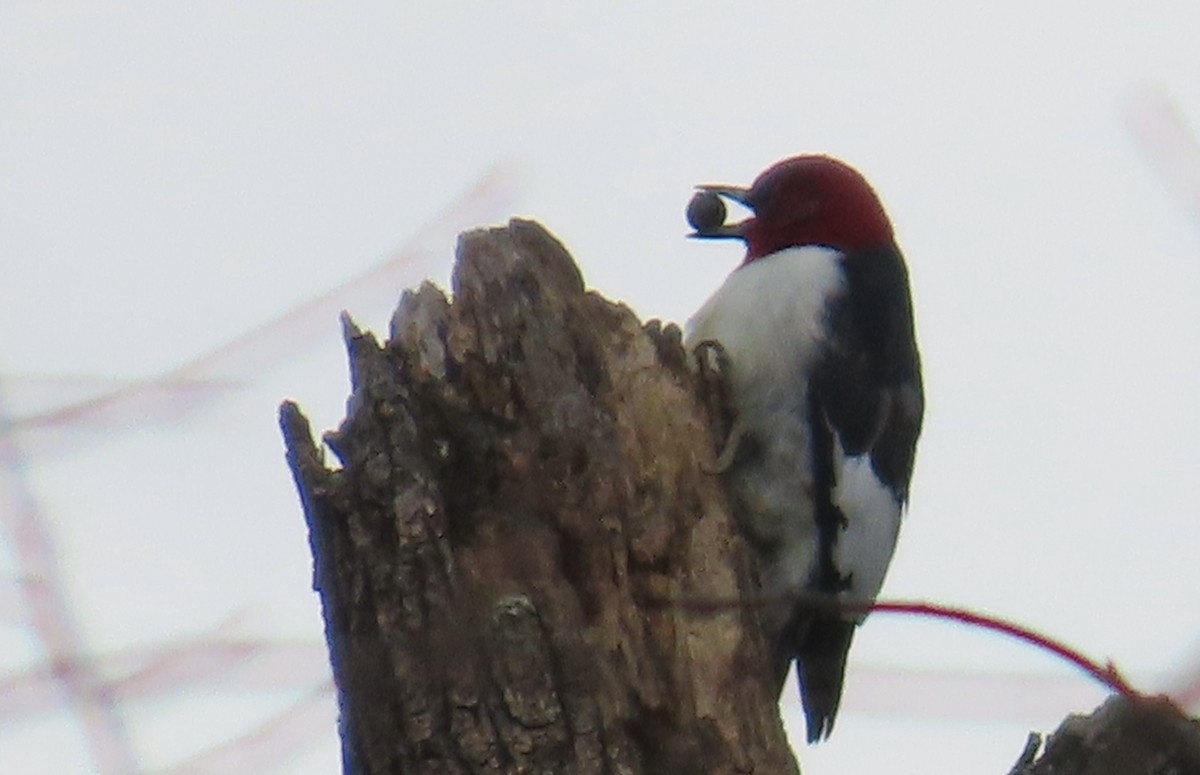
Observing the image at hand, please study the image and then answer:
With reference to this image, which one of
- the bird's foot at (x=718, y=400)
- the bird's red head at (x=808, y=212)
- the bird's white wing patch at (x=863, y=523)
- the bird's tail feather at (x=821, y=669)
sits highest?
the bird's red head at (x=808, y=212)

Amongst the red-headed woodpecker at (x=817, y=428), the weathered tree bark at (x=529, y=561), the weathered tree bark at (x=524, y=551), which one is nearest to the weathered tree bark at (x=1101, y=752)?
the weathered tree bark at (x=529, y=561)

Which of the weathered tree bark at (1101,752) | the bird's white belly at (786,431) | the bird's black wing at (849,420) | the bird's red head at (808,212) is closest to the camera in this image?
the weathered tree bark at (1101,752)

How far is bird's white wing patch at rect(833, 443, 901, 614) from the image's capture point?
3.81 m

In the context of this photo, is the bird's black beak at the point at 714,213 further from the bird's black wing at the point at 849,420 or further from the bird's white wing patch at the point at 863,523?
the bird's white wing patch at the point at 863,523

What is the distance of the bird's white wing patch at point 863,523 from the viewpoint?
381 cm

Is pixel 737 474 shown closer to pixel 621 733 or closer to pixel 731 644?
pixel 731 644

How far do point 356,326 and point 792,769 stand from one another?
1004 mm

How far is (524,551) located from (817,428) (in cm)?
122

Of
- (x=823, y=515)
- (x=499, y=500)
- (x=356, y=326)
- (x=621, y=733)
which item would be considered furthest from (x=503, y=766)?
(x=823, y=515)

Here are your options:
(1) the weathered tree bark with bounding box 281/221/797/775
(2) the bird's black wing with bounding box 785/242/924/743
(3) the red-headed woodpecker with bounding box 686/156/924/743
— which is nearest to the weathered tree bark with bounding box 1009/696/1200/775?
(1) the weathered tree bark with bounding box 281/221/797/775

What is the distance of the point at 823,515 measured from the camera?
3758 millimetres

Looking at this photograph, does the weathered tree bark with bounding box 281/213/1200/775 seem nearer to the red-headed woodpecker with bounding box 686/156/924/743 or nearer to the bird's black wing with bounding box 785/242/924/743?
the red-headed woodpecker with bounding box 686/156/924/743

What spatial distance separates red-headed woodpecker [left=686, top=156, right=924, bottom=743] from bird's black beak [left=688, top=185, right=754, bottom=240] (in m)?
0.36

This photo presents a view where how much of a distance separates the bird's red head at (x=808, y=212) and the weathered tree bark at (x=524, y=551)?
4.89 feet
